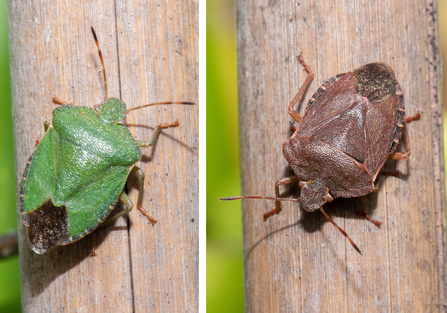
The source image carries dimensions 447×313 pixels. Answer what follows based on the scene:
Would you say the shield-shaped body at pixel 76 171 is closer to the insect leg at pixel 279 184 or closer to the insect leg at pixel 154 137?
the insect leg at pixel 154 137

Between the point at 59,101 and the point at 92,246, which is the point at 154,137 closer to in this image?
the point at 59,101

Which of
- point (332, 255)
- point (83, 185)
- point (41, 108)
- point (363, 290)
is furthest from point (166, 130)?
point (363, 290)

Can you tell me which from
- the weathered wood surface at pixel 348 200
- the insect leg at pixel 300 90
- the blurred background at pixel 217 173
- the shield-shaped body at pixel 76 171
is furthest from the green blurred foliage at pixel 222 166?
the shield-shaped body at pixel 76 171

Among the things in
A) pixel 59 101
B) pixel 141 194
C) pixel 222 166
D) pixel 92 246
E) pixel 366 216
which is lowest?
pixel 92 246

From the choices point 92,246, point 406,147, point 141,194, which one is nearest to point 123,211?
point 141,194

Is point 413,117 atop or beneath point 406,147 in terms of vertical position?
atop

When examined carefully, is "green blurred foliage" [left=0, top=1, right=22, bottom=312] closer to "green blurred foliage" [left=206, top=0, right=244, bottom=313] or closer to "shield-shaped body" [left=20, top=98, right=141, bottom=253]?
Result: "shield-shaped body" [left=20, top=98, right=141, bottom=253]

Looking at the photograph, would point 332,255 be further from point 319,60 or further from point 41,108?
point 41,108
